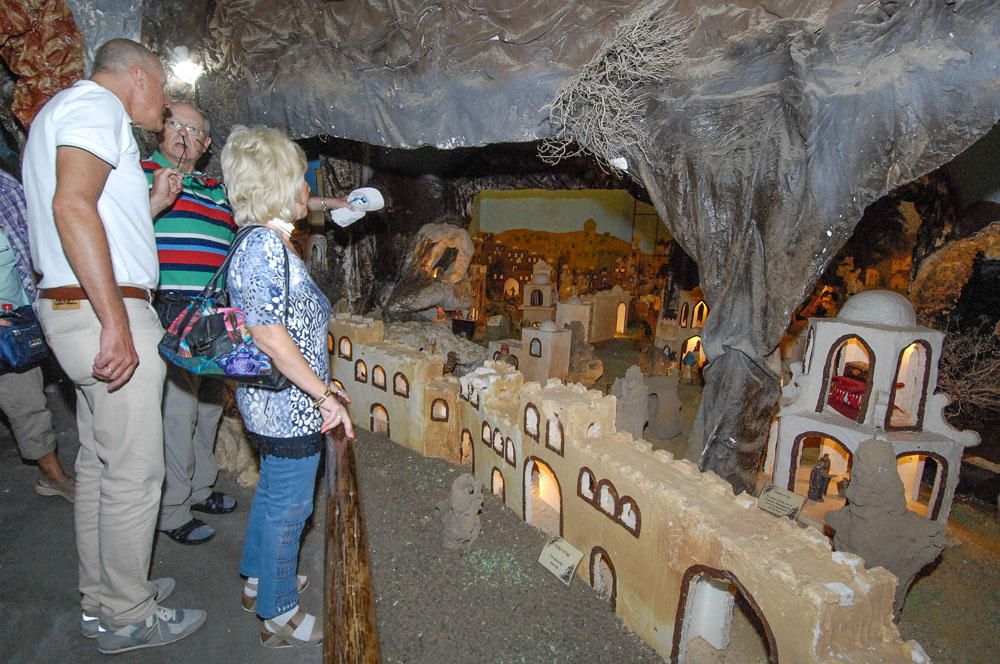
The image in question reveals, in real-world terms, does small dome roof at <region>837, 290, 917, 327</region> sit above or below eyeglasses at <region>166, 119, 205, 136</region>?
below

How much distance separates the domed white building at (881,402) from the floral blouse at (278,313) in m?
5.86

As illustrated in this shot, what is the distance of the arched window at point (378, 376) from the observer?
6359 mm

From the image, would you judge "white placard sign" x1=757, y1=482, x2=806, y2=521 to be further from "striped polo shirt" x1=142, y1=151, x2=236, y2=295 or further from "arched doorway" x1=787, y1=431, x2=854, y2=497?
"striped polo shirt" x1=142, y1=151, x2=236, y2=295

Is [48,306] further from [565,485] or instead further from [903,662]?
[903,662]

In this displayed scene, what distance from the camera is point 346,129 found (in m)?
7.36

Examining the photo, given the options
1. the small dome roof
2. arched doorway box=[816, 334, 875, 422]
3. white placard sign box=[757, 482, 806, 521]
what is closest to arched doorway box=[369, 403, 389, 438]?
white placard sign box=[757, 482, 806, 521]

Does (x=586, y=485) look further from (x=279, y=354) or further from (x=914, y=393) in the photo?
(x=914, y=393)

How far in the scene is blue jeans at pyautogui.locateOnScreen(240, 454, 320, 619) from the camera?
2346 mm

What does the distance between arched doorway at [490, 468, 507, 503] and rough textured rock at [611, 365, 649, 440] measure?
3.18 metres

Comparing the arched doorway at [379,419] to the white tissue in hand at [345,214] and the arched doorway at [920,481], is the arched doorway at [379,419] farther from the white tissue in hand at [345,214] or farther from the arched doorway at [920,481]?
the arched doorway at [920,481]

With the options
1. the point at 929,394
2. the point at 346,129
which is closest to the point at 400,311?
the point at 346,129

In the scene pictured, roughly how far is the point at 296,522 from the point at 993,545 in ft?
24.3

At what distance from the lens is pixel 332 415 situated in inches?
84.0

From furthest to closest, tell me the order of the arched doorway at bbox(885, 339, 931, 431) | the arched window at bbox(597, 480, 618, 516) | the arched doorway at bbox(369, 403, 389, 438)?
the arched doorway at bbox(369, 403, 389, 438), the arched doorway at bbox(885, 339, 931, 431), the arched window at bbox(597, 480, 618, 516)
